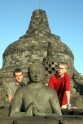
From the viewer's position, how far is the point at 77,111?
392 cm

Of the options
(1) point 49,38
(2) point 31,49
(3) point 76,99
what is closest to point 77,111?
(3) point 76,99

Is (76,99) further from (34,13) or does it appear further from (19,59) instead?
(34,13)

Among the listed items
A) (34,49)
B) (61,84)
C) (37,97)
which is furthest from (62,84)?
(34,49)

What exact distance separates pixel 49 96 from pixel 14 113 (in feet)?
1.67

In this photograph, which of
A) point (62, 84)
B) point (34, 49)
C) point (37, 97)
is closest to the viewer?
point (37, 97)

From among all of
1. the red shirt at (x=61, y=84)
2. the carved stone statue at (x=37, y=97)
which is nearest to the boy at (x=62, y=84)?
the red shirt at (x=61, y=84)

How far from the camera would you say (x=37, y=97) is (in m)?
3.18

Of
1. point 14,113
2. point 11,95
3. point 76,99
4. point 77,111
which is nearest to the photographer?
point 14,113

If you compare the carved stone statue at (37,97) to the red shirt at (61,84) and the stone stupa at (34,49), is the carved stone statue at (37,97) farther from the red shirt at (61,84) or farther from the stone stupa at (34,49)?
the stone stupa at (34,49)

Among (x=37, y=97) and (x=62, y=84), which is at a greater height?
(x=62, y=84)

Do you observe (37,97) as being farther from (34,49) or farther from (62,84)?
(34,49)

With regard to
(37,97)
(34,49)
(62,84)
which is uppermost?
(34,49)

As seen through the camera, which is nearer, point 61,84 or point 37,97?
point 37,97

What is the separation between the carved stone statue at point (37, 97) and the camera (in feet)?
10.4
